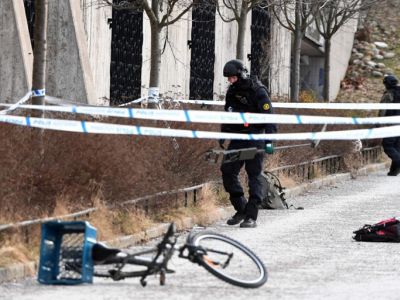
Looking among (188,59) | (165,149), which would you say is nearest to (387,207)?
(165,149)

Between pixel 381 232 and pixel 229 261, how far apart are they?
13.7 ft

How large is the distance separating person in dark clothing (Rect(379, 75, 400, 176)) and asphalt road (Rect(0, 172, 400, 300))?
6333 millimetres

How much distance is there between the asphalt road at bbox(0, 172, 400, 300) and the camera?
30.8ft

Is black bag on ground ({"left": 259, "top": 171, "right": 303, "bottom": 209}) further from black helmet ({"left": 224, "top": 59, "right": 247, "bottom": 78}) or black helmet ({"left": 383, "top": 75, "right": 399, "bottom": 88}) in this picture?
black helmet ({"left": 383, "top": 75, "right": 399, "bottom": 88})

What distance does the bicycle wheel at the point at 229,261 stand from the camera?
9387 millimetres

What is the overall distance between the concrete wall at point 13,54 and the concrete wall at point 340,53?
26064 mm

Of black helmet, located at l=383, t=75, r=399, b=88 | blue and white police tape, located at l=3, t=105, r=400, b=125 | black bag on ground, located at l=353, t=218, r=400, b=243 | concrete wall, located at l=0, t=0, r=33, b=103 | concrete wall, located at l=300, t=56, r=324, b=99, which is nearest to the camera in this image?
blue and white police tape, located at l=3, t=105, r=400, b=125

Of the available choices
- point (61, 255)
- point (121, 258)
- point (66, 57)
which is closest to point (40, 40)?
point (61, 255)

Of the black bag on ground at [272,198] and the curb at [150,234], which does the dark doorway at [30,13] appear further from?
the black bag on ground at [272,198]

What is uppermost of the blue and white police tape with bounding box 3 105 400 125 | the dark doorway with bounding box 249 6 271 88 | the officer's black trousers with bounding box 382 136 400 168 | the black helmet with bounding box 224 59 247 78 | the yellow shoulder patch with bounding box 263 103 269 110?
the dark doorway with bounding box 249 6 271 88

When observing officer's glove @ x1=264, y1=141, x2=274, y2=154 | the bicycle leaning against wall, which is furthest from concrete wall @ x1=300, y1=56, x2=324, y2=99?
the bicycle leaning against wall

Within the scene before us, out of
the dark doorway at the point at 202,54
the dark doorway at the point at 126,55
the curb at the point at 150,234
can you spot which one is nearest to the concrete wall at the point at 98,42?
the dark doorway at the point at 126,55

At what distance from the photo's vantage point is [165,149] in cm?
1520

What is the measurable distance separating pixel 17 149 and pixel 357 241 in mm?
3831
